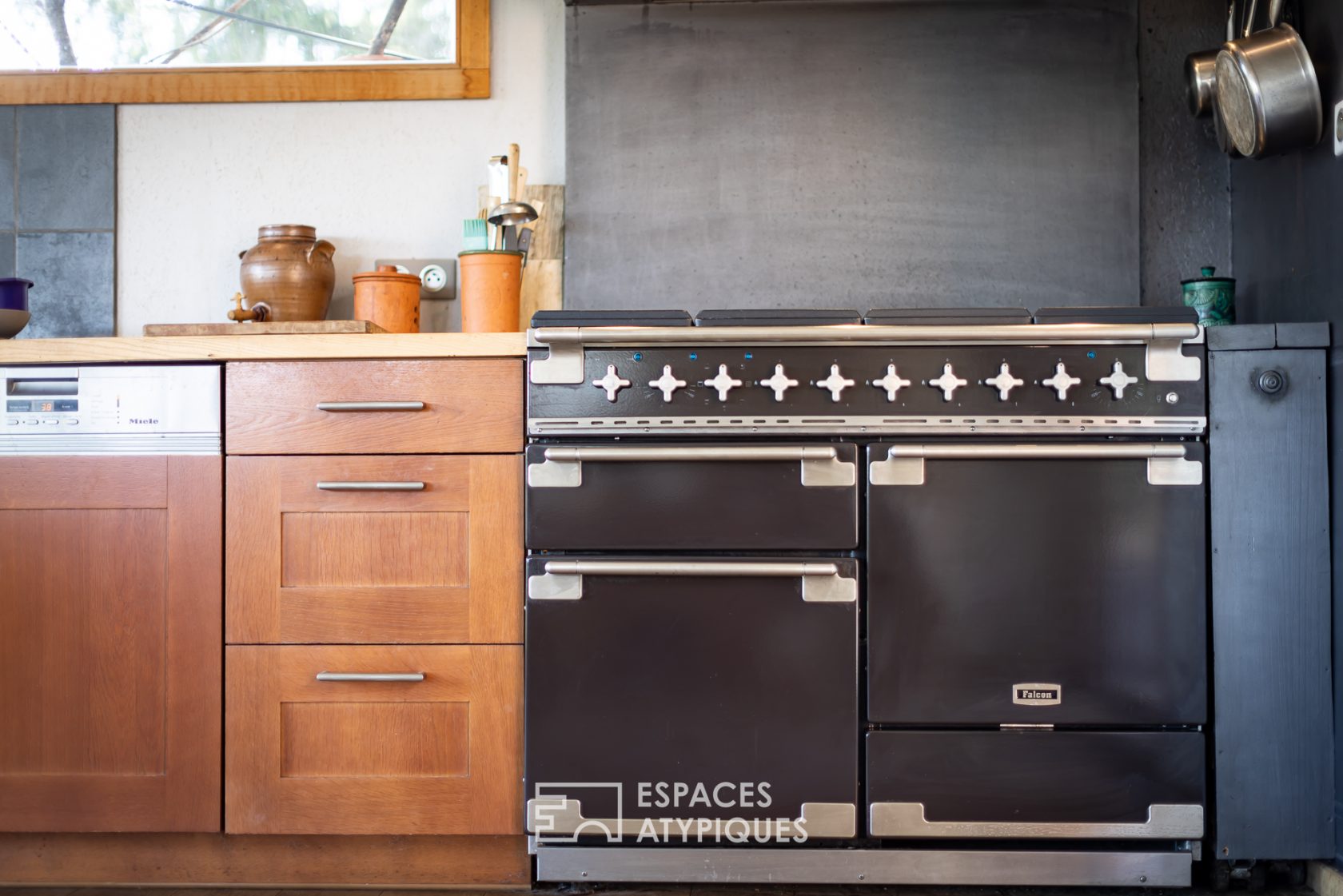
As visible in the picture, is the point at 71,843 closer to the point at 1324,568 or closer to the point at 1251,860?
the point at 1251,860

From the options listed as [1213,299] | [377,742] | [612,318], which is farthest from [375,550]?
[1213,299]

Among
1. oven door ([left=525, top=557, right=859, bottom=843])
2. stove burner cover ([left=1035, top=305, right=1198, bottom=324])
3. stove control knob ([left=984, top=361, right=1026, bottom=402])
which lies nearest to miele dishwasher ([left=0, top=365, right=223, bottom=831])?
oven door ([left=525, top=557, right=859, bottom=843])

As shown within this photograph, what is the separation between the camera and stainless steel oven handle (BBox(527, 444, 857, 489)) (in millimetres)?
1810

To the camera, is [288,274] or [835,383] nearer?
[835,383]

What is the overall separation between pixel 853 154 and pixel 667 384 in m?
0.92

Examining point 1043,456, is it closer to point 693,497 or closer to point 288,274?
point 693,497

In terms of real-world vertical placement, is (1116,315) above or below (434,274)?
below

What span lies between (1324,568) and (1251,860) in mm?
514

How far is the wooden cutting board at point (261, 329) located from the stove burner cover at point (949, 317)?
0.96 meters

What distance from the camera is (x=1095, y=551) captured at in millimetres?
1815

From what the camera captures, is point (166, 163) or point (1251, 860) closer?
point (1251, 860)

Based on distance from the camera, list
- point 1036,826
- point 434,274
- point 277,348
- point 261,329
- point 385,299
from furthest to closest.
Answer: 1. point 434,274
2. point 385,299
3. point 261,329
4. point 277,348
5. point 1036,826

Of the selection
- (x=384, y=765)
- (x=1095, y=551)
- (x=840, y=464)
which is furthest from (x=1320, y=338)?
(x=384, y=765)

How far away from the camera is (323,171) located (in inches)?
100
